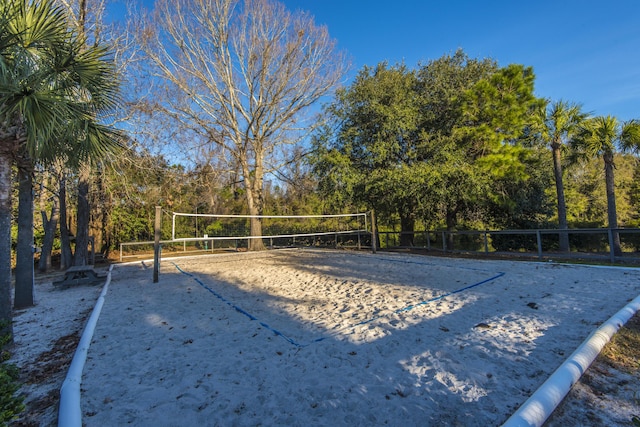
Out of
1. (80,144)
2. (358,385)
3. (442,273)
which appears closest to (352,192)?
(442,273)

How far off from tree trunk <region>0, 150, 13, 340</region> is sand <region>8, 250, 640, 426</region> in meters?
0.94

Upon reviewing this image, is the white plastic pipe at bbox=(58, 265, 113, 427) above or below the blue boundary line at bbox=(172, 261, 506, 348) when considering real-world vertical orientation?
above

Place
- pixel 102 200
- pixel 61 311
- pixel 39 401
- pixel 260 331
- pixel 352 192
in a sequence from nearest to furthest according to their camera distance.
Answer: pixel 39 401 → pixel 260 331 → pixel 61 311 → pixel 352 192 → pixel 102 200

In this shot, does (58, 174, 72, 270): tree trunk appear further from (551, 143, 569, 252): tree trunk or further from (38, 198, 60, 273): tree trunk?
(551, 143, 569, 252): tree trunk

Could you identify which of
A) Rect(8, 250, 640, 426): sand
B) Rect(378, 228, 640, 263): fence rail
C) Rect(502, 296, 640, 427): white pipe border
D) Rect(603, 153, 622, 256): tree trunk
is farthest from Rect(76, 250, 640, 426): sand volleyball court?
Rect(378, 228, 640, 263): fence rail

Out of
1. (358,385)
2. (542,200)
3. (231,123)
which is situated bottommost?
(358,385)

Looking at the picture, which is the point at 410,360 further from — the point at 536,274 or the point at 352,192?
the point at 352,192

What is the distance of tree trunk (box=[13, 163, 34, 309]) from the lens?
4.71 meters

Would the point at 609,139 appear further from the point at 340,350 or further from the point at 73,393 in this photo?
the point at 73,393

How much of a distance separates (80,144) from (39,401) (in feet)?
11.0

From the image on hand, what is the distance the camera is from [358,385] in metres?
2.16

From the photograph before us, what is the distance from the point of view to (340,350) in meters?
2.75

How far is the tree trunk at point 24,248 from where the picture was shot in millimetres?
4707

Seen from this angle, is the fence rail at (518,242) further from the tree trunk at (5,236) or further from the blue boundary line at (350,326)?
the tree trunk at (5,236)
